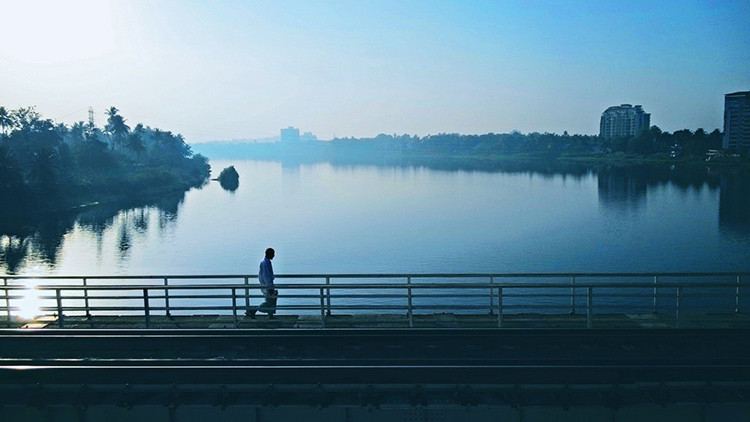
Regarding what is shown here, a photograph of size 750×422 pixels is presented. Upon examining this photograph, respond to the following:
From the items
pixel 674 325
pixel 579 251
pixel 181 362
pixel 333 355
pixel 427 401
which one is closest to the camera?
pixel 427 401

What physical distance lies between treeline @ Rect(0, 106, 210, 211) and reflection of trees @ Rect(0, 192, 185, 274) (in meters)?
4.21

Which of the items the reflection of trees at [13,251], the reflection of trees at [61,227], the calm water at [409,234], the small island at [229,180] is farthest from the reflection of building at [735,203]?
the small island at [229,180]

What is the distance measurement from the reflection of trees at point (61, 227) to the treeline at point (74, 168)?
4.21 m

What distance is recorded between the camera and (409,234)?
207ft

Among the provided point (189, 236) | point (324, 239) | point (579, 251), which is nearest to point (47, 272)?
point (189, 236)

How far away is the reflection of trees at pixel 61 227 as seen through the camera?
59281 mm

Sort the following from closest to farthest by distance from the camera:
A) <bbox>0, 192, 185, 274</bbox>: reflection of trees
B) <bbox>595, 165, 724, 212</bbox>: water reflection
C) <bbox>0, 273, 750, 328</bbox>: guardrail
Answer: <bbox>0, 273, 750, 328</bbox>: guardrail → <bbox>0, 192, 185, 274</bbox>: reflection of trees → <bbox>595, 165, 724, 212</bbox>: water reflection

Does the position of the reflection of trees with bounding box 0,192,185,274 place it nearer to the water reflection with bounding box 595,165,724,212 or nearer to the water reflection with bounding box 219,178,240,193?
the water reflection with bounding box 219,178,240,193

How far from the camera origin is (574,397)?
27.0 ft

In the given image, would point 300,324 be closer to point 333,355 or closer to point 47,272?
point 333,355

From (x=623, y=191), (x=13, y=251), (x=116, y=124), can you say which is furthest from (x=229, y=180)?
(x=623, y=191)

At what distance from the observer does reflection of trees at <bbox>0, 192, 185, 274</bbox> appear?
5928 centimetres

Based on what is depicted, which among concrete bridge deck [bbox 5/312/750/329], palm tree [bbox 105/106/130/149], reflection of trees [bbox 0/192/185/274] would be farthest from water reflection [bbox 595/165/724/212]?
palm tree [bbox 105/106/130/149]

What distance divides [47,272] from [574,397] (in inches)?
2047
